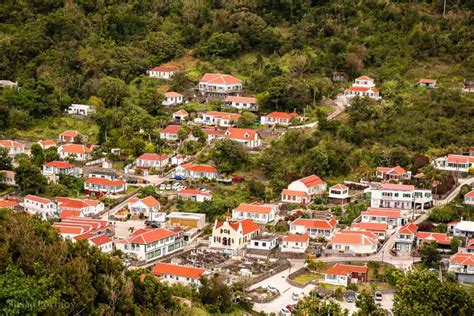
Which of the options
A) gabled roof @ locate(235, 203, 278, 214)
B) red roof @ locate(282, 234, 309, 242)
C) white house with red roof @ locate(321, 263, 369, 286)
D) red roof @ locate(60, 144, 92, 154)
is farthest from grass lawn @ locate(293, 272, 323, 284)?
red roof @ locate(60, 144, 92, 154)

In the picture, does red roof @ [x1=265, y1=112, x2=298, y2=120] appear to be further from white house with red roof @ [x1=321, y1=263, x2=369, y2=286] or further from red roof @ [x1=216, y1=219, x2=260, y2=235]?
white house with red roof @ [x1=321, y1=263, x2=369, y2=286]

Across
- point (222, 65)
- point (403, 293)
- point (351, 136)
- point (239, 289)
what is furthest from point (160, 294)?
point (222, 65)

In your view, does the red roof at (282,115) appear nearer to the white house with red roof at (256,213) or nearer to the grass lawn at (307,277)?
the white house with red roof at (256,213)

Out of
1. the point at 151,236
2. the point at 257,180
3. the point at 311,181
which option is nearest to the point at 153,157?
the point at 257,180

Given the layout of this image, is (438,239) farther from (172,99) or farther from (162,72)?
(162,72)

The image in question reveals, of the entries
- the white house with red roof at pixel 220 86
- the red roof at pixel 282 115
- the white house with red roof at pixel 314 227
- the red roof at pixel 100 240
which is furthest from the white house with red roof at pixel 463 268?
the white house with red roof at pixel 220 86

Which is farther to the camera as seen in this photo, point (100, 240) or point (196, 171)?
point (196, 171)
